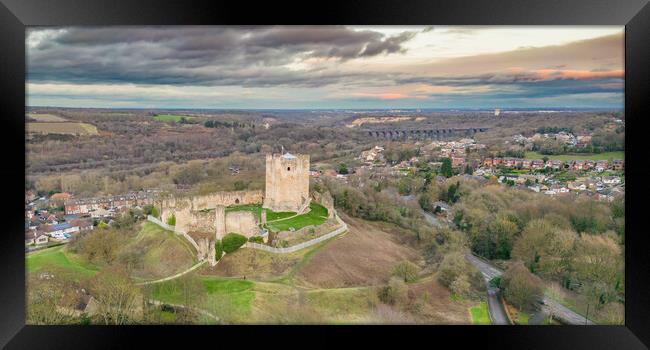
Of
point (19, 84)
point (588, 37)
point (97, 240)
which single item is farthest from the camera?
point (97, 240)

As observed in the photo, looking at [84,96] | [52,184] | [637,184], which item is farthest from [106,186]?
[637,184]

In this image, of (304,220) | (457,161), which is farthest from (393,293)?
(457,161)

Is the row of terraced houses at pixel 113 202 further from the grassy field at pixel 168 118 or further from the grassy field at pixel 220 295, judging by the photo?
the grassy field at pixel 220 295

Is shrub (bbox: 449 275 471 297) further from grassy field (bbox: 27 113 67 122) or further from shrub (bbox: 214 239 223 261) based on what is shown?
grassy field (bbox: 27 113 67 122)

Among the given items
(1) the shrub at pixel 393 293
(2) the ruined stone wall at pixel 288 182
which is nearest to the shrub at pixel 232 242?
(2) the ruined stone wall at pixel 288 182

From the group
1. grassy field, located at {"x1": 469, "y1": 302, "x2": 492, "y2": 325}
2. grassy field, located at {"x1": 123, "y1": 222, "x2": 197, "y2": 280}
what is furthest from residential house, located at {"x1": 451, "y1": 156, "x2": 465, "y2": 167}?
grassy field, located at {"x1": 123, "y1": 222, "x2": 197, "y2": 280}

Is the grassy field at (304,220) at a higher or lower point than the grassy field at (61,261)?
higher

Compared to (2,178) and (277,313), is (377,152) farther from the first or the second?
(2,178)
